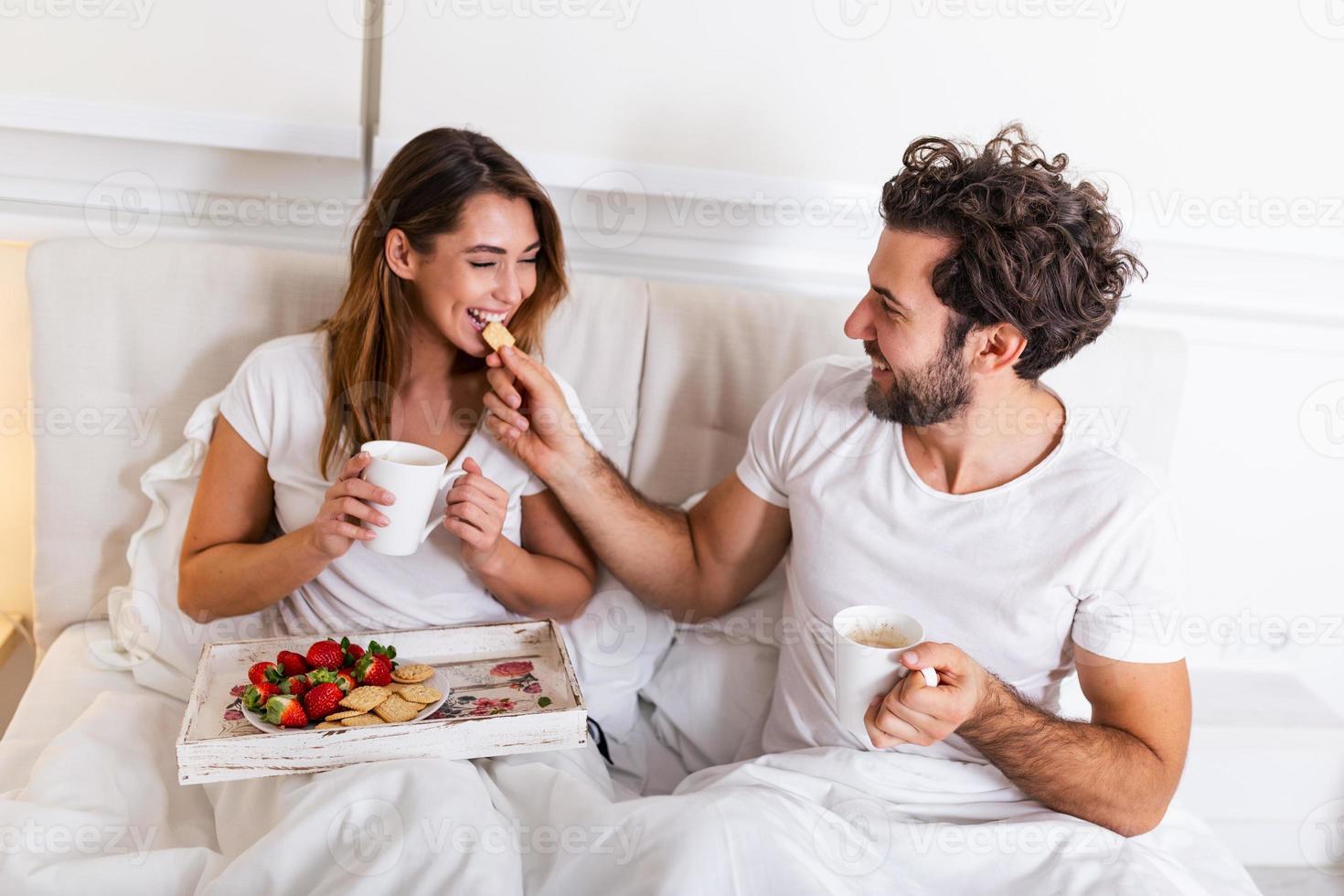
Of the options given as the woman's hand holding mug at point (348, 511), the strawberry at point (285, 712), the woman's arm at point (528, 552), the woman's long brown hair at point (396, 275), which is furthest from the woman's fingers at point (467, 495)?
the strawberry at point (285, 712)

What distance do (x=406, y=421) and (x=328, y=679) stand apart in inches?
18.2

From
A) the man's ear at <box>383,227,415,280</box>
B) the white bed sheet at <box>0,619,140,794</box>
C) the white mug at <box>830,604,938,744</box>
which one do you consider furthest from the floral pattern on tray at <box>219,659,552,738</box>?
the man's ear at <box>383,227,415,280</box>

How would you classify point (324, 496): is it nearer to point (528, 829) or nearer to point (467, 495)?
point (467, 495)

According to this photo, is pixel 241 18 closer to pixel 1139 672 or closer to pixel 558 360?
pixel 558 360

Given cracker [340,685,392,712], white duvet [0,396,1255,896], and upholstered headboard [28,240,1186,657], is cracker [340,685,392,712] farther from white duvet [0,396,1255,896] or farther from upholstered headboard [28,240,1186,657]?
upholstered headboard [28,240,1186,657]

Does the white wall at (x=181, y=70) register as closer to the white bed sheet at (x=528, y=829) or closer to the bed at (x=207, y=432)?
the bed at (x=207, y=432)

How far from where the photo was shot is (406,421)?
169 cm

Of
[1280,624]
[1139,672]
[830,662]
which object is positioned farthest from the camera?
[1280,624]

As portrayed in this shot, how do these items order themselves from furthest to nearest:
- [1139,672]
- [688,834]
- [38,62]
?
[38,62] < [1139,672] < [688,834]

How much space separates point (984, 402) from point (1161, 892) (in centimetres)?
66

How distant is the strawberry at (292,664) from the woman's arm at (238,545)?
140 mm

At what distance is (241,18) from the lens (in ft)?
5.76

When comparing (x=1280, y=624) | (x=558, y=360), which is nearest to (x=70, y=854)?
→ (x=558, y=360)

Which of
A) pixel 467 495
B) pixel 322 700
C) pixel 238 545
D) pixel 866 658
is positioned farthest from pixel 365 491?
pixel 866 658
